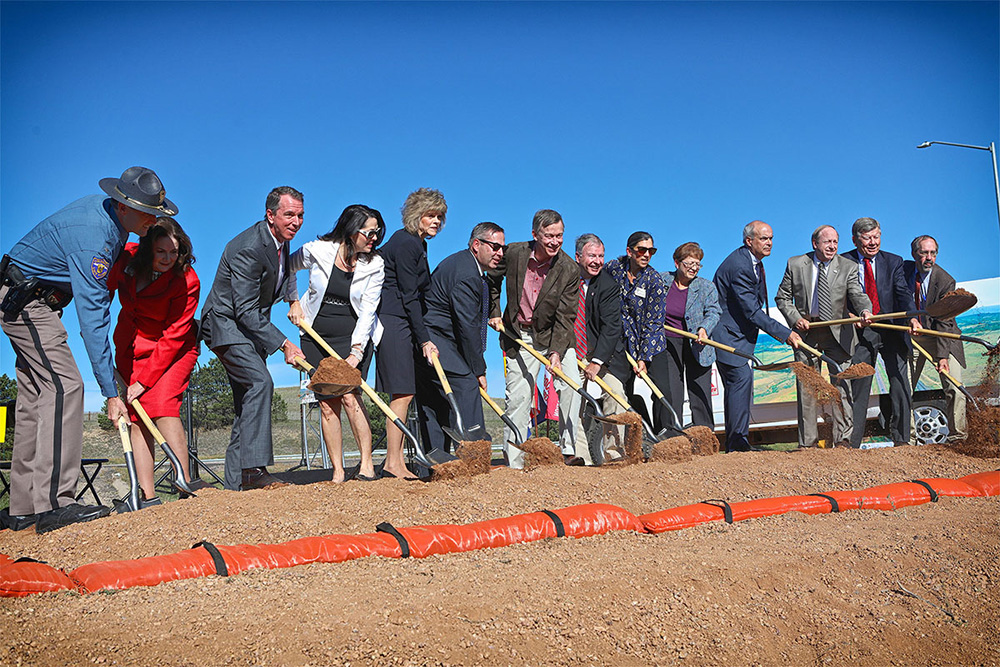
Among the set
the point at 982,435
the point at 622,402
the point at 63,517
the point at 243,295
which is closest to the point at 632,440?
the point at 622,402

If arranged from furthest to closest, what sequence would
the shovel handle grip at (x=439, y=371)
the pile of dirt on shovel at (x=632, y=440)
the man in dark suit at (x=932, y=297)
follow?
1. the man in dark suit at (x=932, y=297)
2. the pile of dirt on shovel at (x=632, y=440)
3. the shovel handle grip at (x=439, y=371)

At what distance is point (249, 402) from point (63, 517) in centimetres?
112

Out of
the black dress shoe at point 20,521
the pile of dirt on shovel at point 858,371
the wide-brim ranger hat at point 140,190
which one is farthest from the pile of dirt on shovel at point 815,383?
the black dress shoe at point 20,521

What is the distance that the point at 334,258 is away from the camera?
496cm

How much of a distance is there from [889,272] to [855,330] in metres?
0.66

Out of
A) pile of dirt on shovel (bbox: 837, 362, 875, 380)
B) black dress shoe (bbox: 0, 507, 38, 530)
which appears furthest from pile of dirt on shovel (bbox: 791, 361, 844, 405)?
black dress shoe (bbox: 0, 507, 38, 530)

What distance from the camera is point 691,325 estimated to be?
677 centimetres

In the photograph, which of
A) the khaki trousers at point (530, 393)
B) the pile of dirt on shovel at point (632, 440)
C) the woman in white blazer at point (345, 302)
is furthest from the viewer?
the khaki trousers at point (530, 393)

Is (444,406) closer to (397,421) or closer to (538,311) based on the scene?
(397,421)

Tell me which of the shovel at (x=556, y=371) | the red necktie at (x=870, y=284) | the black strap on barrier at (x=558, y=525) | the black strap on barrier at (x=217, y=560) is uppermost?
the red necktie at (x=870, y=284)

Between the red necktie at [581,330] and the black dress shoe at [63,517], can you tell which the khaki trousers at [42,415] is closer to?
the black dress shoe at [63,517]

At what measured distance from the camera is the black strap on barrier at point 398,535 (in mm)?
3457

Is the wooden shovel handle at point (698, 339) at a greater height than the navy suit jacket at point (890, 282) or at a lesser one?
lesser

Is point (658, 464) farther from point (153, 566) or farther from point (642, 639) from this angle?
point (153, 566)
